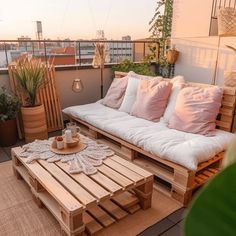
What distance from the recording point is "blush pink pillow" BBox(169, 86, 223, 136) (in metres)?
2.21

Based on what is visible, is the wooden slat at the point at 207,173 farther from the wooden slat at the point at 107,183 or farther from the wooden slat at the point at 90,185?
the wooden slat at the point at 90,185

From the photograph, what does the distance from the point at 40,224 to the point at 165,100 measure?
1793 mm

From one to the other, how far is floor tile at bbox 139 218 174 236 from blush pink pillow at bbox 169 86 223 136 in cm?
90

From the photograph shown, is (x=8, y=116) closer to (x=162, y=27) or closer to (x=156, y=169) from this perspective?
(x=156, y=169)

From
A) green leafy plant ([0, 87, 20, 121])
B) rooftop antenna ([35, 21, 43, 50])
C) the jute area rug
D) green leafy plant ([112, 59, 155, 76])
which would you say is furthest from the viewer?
green leafy plant ([112, 59, 155, 76])

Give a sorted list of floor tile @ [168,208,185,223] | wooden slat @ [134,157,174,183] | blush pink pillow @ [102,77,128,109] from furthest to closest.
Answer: blush pink pillow @ [102,77,128,109]
wooden slat @ [134,157,174,183]
floor tile @ [168,208,185,223]

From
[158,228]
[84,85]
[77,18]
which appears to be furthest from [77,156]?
[77,18]

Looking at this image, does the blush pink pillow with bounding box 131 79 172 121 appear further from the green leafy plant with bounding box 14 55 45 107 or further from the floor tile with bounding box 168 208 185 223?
the green leafy plant with bounding box 14 55 45 107

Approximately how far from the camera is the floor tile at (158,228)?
1.60m

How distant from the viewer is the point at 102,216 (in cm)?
168

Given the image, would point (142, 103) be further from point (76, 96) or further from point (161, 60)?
point (161, 60)

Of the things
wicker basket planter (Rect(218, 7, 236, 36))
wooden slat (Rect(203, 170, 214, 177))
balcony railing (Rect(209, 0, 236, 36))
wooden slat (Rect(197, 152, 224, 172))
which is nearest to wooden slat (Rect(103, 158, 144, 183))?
wooden slat (Rect(197, 152, 224, 172))

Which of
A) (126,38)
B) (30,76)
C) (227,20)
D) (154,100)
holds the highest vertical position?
(227,20)

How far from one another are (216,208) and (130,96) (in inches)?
115
